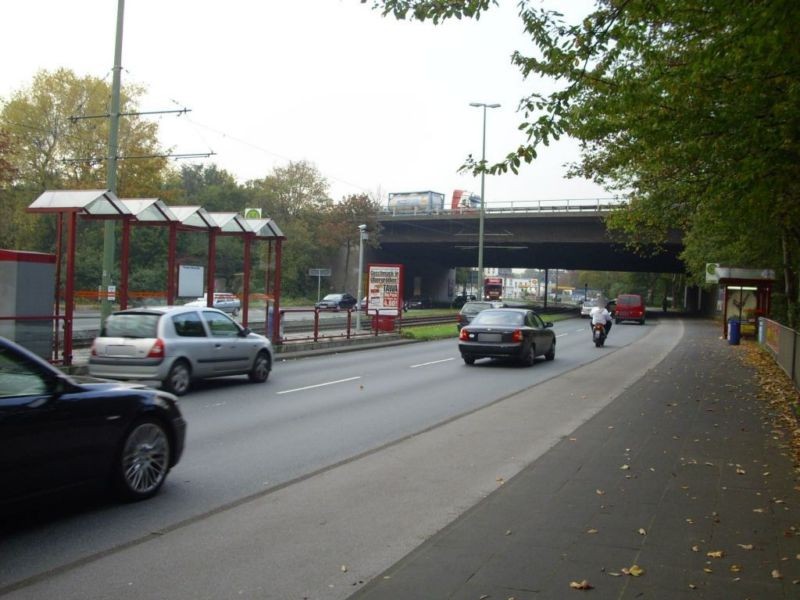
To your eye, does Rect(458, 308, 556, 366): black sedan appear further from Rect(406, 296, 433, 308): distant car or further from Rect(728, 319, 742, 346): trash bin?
Rect(406, 296, 433, 308): distant car

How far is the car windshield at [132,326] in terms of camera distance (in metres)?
12.7

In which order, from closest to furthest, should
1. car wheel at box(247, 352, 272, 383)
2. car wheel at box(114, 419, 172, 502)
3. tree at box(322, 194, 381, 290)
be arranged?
car wheel at box(114, 419, 172, 502) → car wheel at box(247, 352, 272, 383) → tree at box(322, 194, 381, 290)

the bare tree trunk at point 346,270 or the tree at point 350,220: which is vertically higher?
the tree at point 350,220

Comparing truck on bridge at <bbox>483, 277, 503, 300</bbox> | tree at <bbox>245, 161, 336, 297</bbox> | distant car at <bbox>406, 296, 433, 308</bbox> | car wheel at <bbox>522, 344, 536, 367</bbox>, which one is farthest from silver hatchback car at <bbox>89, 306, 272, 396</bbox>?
truck on bridge at <bbox>483, 277, 503, 300</bbox>

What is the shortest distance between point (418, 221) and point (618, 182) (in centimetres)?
3698

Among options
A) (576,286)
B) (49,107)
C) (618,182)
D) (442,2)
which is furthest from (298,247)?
(576,286)

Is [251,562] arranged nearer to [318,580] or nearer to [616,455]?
[318,580]

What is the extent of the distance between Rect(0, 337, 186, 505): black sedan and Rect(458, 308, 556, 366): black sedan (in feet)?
42.4

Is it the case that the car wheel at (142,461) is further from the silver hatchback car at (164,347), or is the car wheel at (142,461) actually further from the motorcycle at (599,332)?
the motorcycle at (599,332)

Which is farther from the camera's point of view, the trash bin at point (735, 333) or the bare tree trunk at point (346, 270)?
the bare tree trunk at point (346, 270)

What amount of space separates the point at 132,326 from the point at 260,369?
3041 mm

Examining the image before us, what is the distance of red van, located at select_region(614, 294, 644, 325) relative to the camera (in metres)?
50.6

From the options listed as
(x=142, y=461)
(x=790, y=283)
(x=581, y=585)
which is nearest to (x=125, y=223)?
(x=142, y=461)

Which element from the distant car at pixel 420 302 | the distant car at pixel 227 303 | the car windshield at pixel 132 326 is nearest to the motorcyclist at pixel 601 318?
the distant car at pixel 227 303
